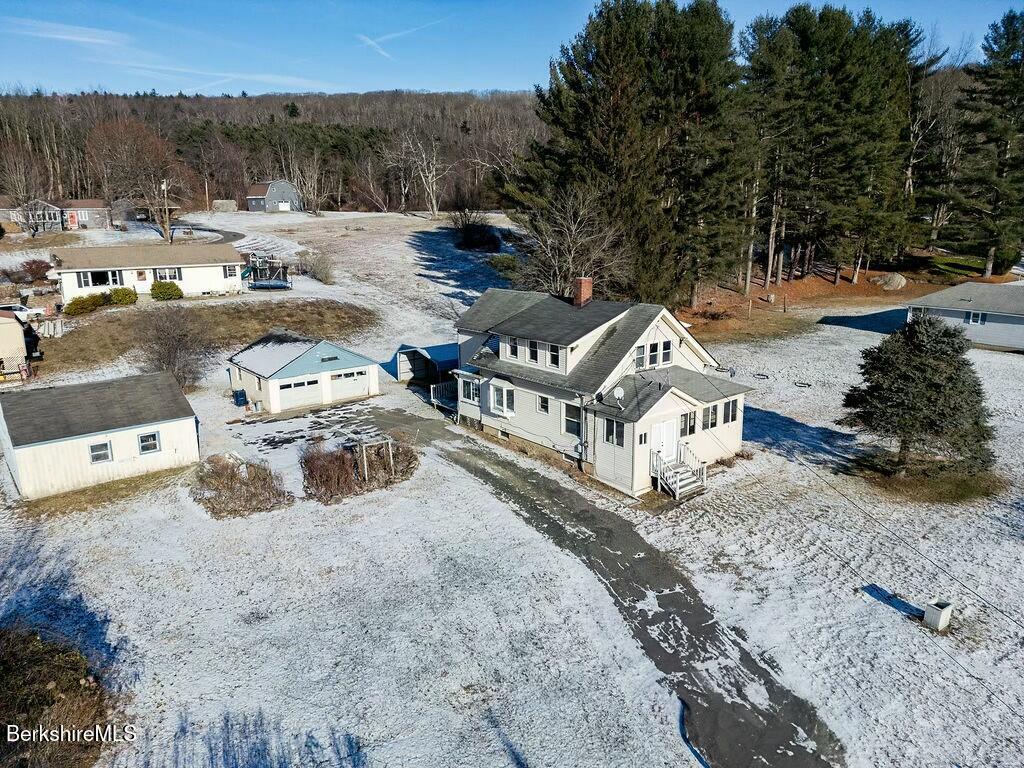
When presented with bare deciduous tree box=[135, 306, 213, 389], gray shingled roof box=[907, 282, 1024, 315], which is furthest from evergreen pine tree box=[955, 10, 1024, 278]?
bare deciduous tree box=[135, 306, 213, 389]

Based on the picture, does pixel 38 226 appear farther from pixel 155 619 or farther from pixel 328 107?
pixel 328 107

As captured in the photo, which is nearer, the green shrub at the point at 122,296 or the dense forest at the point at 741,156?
the dense forest at the point at 741,156

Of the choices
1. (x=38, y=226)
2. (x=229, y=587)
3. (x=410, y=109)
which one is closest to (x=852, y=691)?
(x=229, y=587)

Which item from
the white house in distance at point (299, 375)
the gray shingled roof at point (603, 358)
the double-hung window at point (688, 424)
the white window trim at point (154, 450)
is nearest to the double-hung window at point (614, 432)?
the gray shingled roof at point (603, 358)

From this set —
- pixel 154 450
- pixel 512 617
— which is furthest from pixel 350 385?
pixel 512 617

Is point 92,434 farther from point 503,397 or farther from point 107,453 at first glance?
point 503,397

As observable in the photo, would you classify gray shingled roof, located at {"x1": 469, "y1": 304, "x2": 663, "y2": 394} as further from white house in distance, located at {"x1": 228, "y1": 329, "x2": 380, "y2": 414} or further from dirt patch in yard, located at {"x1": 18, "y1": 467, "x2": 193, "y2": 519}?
dirt patch in yard, located at {"x1": 18, "y1": 467, "x2": 193, "y2": 519}

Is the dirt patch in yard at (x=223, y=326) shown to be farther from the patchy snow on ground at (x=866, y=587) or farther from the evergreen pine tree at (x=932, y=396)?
the evergreen pine tree at (x=932, y=396)
